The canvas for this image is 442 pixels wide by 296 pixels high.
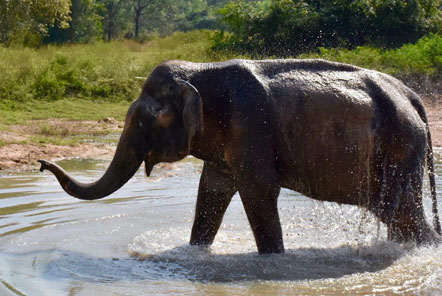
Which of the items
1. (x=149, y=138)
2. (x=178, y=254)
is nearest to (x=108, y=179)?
(x=149, y=138)

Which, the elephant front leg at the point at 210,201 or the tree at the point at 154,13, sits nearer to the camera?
the elephant front leg at the point at 210,201

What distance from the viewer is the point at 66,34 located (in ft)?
114

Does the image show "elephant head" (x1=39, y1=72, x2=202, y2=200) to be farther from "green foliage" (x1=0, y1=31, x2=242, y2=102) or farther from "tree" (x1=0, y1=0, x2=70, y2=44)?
"tree" (x1=0, y1=0, x2=70, y2=44)

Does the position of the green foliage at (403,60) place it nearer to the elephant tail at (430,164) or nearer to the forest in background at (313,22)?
the forest in background at (313,22)

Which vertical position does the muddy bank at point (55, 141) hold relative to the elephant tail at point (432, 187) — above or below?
below

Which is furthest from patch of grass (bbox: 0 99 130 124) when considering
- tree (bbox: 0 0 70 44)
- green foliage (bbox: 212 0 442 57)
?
tree (bbox: 0 0 70 44)

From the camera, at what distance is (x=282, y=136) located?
612 cm

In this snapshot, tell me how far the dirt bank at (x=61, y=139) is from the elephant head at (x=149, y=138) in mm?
5495

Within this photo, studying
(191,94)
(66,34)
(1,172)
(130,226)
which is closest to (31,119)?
(1,172)

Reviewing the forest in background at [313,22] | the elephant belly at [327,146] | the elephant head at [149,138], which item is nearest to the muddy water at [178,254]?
the elephant belly at [327,146]

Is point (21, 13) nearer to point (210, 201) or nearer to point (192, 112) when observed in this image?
point (210, 201)

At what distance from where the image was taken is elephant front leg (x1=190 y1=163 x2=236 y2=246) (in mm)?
6699

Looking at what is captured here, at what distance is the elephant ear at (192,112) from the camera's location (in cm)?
588

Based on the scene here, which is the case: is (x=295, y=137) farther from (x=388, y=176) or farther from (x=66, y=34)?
(x=66, y=34)
